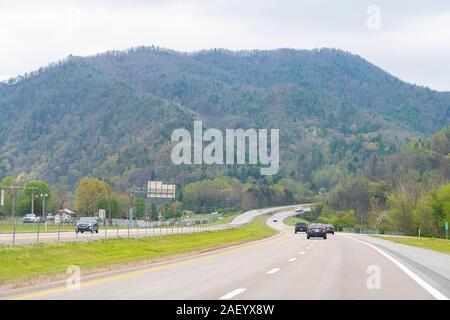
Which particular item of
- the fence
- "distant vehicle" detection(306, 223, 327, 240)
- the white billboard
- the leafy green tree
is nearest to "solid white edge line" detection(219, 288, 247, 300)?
the fence

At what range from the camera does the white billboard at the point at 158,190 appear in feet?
339

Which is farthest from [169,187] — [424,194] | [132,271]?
[132,271]

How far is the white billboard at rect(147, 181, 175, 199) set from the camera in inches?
4065

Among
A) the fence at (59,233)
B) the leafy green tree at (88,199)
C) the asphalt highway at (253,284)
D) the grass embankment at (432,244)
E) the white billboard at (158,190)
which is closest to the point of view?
the asphalt highway at (253,284)

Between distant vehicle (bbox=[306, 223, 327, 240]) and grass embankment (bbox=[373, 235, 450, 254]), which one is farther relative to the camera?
distant vehicle (bbox=[306, 223, 327, 240])

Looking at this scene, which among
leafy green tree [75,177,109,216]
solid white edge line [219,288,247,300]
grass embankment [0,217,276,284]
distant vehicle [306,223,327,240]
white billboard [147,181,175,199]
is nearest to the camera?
solid white edge line [219,288,247,300]

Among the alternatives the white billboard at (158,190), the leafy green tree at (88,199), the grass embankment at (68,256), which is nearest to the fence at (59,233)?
the grass embankment at (68,256)

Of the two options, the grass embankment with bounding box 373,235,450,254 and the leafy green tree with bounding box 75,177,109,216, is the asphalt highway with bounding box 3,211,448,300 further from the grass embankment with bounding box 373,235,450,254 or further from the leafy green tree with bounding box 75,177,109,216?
the leafy green tree with bounding box 75,177,109,216

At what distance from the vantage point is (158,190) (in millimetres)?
104188

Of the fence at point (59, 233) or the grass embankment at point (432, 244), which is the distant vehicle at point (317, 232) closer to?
the grass embankment at point (432, 244)

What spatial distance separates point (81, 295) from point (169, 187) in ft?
297

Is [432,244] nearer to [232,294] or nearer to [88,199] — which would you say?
[232,294]

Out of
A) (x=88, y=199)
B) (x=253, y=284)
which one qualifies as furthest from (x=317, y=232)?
(x=88, y=199)
